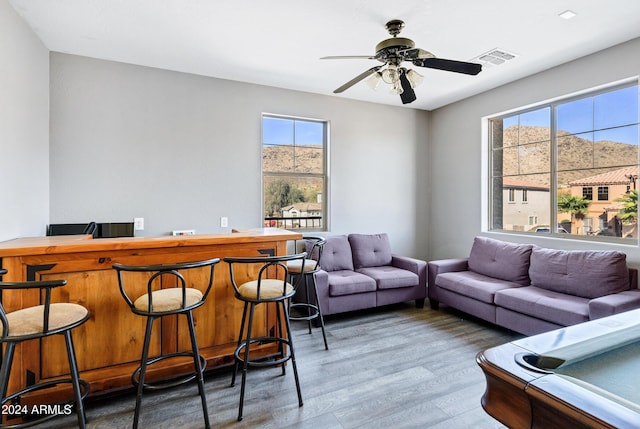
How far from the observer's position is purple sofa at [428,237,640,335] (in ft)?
9.57

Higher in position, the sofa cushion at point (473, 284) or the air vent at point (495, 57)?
the air vent at point (495, 57)

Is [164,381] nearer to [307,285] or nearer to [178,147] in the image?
[307,285]

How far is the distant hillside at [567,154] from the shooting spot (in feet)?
11.2

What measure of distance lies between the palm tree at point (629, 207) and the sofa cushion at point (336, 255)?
293 centimetres

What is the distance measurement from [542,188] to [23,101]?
5.40 metres

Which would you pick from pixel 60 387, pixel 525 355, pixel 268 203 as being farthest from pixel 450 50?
pixel 60 387

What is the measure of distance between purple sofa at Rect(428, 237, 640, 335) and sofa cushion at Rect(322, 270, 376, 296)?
0.91 metres

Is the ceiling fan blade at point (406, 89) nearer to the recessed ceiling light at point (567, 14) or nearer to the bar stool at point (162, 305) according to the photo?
the recessed ceiling light at point (567, 14)

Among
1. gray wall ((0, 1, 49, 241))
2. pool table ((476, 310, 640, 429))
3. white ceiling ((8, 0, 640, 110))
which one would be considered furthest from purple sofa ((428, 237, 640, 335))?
gray wall ((0, 1, 49, 241))

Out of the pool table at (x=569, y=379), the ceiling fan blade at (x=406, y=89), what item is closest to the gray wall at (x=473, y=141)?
the ceiling fan blade at (x=406, y=89)

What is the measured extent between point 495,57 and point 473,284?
2.44 meters

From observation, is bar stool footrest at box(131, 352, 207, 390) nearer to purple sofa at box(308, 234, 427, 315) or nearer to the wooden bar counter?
the wooden bar counter

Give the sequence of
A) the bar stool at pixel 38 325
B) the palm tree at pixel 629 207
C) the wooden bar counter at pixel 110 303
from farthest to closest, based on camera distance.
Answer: the palm tree at pixel 629 207 < the wooden bar counter at pixel 110 303 < the bar stool at pixel 38 325

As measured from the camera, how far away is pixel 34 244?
2053 mm
